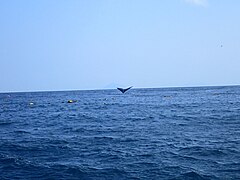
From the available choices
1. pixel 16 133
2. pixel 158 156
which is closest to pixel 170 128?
pixel 158 156

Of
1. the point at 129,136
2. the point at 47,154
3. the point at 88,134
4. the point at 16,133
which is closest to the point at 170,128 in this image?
the point at 129,136

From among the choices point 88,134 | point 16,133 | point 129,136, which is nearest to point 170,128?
point 129,136

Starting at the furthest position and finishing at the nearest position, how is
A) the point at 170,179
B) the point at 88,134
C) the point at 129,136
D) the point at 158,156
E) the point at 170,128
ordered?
the point at 170,128 → the point at 88,134 → the point at 129,136 → the point at 158,156 → the point at 170,179

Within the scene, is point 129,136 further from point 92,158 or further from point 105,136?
point 92,158

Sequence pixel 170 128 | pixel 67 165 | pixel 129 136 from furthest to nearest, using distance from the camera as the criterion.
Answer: pixel 170 128
pixel 129 136
pixel 67 165

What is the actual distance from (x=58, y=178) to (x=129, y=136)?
1226 centimetres

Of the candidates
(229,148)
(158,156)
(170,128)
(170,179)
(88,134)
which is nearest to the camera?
(170,179)

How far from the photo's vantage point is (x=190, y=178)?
15.2 metres

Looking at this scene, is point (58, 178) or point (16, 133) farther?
point (16, 133)

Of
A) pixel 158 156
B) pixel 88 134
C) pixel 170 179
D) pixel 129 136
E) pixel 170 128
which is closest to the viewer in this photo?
pixel 170 179

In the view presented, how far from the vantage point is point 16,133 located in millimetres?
32000

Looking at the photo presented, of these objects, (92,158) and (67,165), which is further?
(92,158)

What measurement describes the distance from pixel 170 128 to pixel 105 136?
7930 millimetres

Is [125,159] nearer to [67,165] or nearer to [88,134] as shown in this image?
[67,165]
